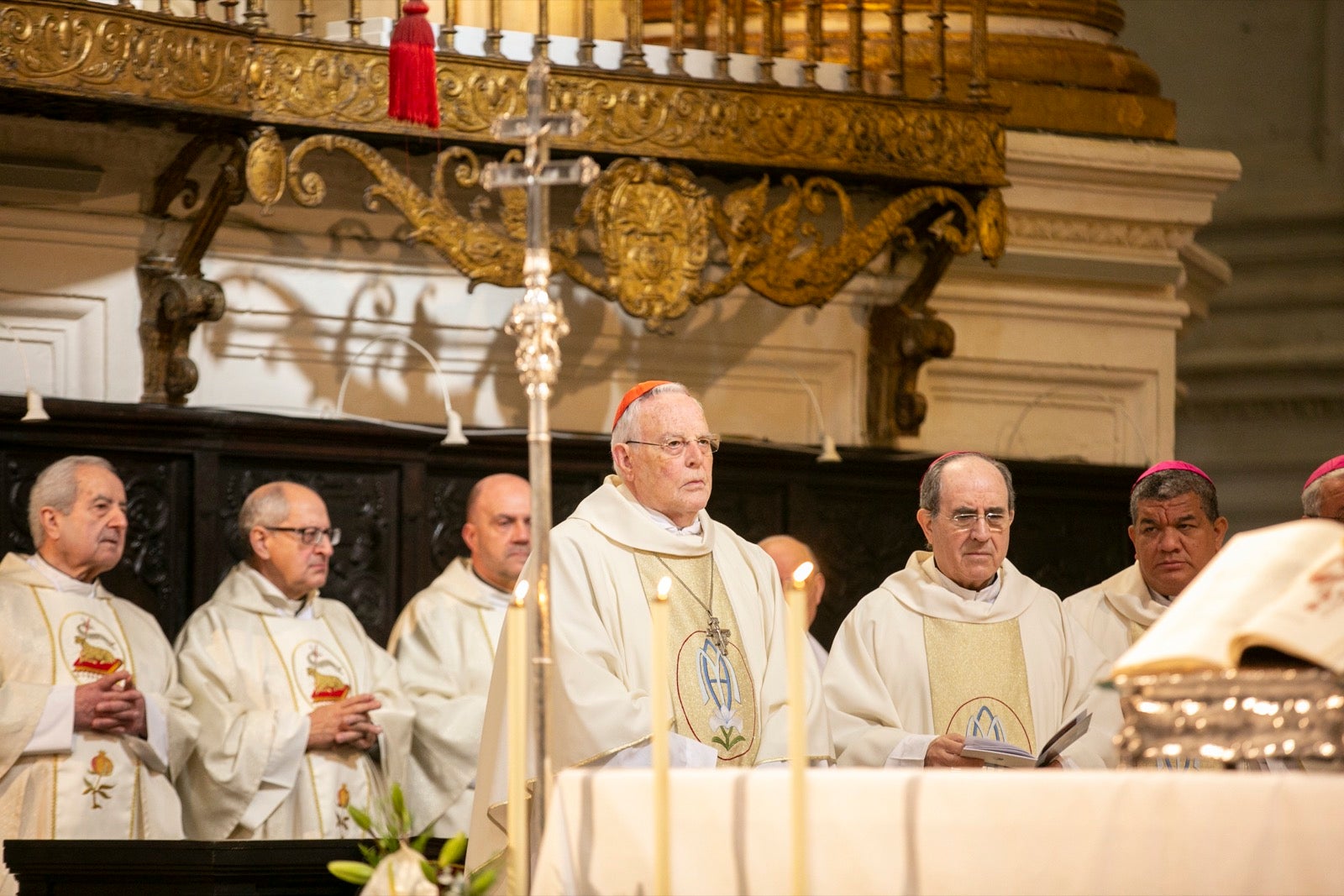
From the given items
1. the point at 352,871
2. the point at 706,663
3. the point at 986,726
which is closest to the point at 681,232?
the point at 986,726

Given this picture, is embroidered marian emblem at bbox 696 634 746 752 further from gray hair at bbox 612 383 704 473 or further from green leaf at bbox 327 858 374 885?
green leaf at bbox 327 858 374 885

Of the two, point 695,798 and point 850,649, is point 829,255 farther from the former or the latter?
point 695,798

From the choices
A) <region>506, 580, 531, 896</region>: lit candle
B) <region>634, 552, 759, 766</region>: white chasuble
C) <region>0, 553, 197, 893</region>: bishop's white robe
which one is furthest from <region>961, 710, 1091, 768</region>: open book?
<region>0, 553, 197, 893</region>: bishop's white robe

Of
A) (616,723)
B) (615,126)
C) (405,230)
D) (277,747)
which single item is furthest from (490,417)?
(616,723)

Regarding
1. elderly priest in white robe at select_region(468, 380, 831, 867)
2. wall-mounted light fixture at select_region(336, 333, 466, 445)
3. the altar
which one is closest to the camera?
the altar

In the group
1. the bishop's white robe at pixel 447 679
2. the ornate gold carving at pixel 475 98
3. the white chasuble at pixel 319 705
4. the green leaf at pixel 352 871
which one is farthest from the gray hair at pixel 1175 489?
the green leaf at pixel 352 871

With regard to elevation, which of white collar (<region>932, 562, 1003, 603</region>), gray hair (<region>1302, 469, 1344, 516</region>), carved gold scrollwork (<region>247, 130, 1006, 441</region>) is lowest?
white collar (<region>932, 562, 1003, 603</region>)

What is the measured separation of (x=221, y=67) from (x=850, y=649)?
10.2 ft

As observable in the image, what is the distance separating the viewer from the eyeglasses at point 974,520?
6141 millimetres

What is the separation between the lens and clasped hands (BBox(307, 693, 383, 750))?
7406 millimetres

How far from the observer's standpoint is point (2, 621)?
7199mm

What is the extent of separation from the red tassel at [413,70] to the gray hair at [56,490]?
1633 millimetres

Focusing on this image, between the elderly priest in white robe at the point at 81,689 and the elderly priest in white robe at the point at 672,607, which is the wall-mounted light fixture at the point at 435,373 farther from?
the elderly priest in white robe at the point at 672,607

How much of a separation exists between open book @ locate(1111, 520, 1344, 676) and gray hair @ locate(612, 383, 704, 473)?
2.77 metres
